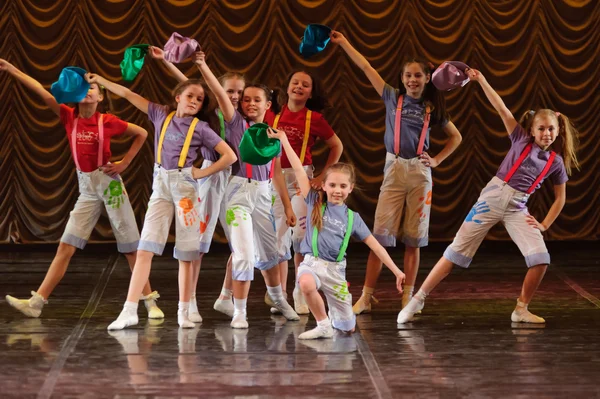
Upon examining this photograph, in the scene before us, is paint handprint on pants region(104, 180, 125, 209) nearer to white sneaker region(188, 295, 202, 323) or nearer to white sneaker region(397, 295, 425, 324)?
white sneaker region(188, 295, 202, 323)

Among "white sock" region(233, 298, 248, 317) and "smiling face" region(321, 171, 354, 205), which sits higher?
"smiling face" region(321, 171, 354, 205)

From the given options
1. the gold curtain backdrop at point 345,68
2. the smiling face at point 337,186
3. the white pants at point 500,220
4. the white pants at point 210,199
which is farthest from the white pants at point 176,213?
the gold curtain backdrop at point 345,68

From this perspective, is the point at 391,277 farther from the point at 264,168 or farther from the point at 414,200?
the point at 264,168

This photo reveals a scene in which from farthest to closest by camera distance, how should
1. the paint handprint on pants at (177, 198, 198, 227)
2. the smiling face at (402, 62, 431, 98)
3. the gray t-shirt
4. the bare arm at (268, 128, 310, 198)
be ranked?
1. the smiling face at (402, 62, 431, 98)
2. the paint handprint on pants at (177, 198, 198, 227)
3. the gray t-shirt
4. the bare arm at (268, 128, 310, 198)

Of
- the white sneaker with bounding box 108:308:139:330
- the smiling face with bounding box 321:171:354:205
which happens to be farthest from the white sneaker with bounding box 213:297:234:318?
the smiling face with bounding box 321:171:354:205

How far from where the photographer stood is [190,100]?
463 cm

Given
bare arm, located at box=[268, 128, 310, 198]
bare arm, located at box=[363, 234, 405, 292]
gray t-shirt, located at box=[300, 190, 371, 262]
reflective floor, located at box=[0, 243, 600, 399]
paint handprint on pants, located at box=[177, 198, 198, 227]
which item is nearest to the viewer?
reflective floor, located at box=[0, 243, 600, 399]

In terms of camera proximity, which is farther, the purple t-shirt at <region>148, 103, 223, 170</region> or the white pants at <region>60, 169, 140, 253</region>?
the white pants at <region>60, 169, 140, 253</region>

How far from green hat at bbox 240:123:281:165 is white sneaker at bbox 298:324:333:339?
33.0 inches

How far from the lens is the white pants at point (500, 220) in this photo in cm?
483

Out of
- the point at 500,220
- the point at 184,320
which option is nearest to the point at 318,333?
the point at 184,320

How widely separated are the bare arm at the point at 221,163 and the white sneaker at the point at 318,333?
0.90 meters

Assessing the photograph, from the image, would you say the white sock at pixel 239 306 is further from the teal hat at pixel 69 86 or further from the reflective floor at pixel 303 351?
the teal hat at pixel 69 86

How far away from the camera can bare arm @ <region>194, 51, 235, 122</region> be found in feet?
14.6
